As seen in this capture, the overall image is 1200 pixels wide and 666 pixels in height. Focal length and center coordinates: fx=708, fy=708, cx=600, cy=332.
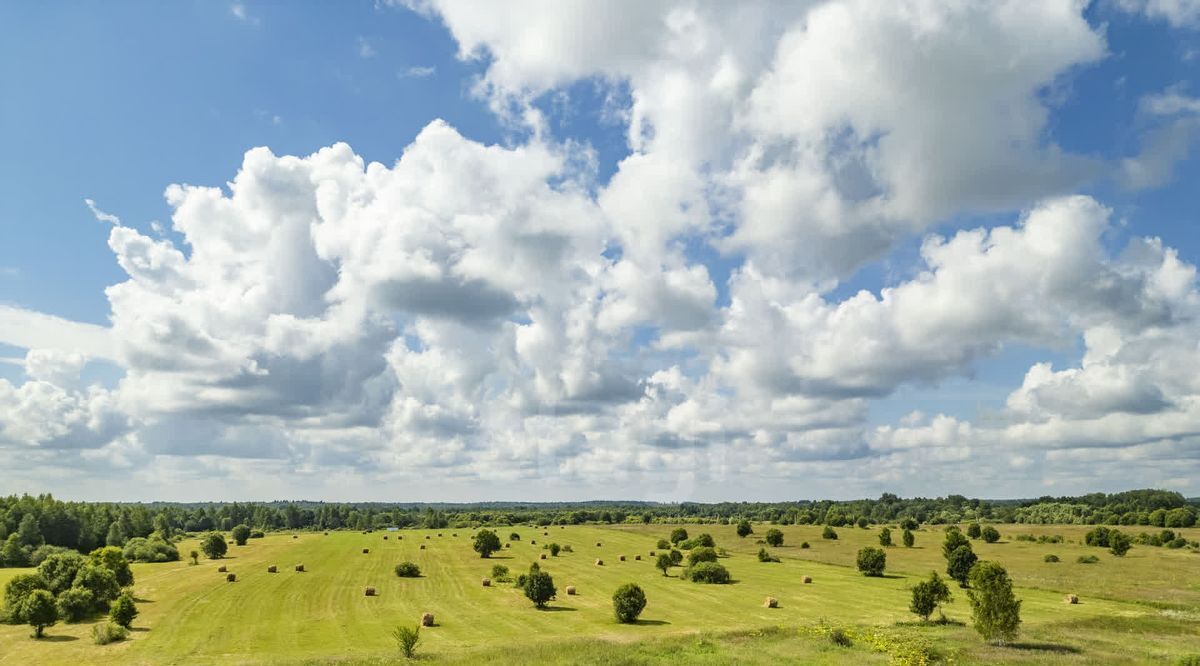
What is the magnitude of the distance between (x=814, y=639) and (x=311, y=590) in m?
56.9

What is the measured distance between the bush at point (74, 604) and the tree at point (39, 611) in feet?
17.4

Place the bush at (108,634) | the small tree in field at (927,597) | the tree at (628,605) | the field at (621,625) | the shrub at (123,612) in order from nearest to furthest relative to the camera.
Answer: the field at (621,625) → the bush at (108,634) → the shrub at (123,612) → the small tree in field at (927,597) → the tree at (628,605)

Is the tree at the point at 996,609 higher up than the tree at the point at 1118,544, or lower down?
higher up

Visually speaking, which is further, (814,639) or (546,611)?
(546,611)

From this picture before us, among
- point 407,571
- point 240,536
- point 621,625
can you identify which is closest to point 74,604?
point 407,571

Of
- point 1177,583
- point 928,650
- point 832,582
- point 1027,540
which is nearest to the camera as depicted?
point 928,650

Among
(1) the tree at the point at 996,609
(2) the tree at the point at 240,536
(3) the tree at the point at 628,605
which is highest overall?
(1) the tree at the point at 996,609

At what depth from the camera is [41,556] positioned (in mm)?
123812

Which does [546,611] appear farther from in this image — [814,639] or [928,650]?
[928,650]

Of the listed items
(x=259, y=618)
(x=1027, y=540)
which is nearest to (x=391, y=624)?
(x=259, y=618)

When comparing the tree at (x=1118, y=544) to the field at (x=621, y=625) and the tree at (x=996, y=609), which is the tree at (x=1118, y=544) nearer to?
the field at (x=621, y=625)

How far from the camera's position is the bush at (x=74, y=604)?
204ft

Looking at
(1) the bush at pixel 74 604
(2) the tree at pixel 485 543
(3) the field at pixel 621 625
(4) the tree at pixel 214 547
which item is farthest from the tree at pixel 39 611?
(4) the tree at pixel 214 547

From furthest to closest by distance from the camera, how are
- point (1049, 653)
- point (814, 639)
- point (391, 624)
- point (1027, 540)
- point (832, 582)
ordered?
point (1027, 540)
point (832, 582)
point (391, 624)
point (814, 639)
point (1049, 653)
